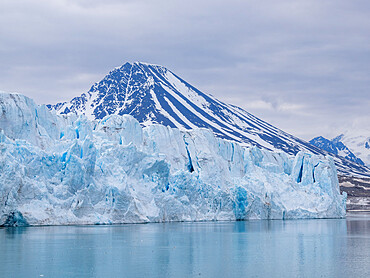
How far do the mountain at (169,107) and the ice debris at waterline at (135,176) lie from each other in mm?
92521

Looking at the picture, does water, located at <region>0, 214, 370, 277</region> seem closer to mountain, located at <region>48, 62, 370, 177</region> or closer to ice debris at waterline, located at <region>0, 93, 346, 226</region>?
ice debris at waterline, located at <region>0, 93, 346, 226</region>

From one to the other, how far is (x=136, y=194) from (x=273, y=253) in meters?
17.6

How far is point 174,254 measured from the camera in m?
23.4

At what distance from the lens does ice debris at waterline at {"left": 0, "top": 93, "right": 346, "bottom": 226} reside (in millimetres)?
34375

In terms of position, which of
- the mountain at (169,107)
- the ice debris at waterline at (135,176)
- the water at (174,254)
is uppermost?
the mountain at (169,107)

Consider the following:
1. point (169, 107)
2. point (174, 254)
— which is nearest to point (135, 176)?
point (174, 254)

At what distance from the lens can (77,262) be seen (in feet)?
67.0

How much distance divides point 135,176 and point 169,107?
121665 millimetres

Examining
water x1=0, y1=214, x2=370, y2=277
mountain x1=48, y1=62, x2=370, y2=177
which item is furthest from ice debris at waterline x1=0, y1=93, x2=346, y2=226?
mountain x1=48, y1=62, x2=370, y2=177

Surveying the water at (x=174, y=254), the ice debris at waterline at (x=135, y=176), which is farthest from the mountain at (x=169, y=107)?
the water at (x=174, y=254)

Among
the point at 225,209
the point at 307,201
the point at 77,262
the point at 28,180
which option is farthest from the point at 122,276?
the point at 307,201

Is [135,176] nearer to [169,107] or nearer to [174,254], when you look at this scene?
[174,254]

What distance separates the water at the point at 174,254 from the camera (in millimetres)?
18938

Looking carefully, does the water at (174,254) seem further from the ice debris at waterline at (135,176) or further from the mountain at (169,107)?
the mountain at (169,107)
